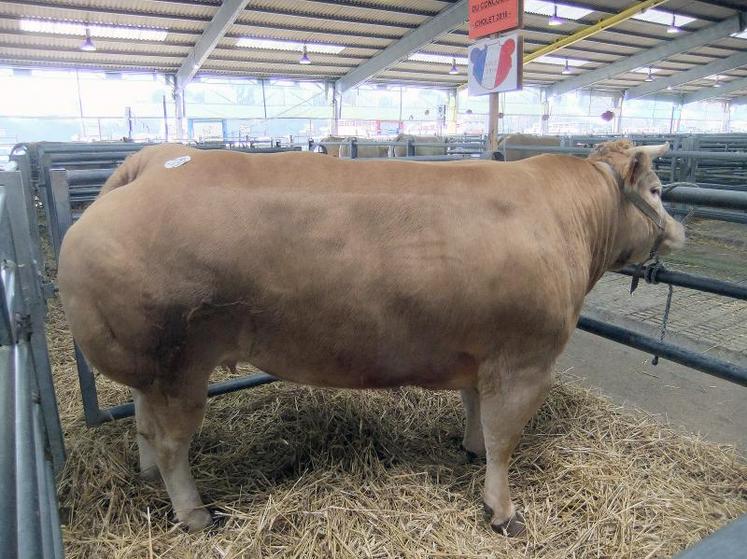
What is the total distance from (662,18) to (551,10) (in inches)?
217

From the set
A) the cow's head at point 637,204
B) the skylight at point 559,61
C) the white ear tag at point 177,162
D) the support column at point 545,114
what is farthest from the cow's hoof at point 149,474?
the support column at point 545,114

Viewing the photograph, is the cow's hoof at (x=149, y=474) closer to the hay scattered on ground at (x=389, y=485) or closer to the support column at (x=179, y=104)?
the hay scattered on ground at (x=389, y=485)

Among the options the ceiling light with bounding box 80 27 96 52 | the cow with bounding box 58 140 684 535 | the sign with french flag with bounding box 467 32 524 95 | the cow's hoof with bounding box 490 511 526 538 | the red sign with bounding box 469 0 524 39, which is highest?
the ceiling light with bounding box 80 27 96 52

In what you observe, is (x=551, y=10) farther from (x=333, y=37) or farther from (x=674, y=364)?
(x=674, y=364)

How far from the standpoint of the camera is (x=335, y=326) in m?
1.96

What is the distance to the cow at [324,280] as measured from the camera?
1812mm

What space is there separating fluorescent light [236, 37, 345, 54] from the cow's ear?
62.0 feet

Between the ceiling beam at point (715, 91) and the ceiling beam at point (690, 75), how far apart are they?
4.85 metres

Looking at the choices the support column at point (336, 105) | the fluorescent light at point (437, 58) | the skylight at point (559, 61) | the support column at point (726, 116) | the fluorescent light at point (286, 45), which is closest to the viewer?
the fluorescent light at point (286, 45)


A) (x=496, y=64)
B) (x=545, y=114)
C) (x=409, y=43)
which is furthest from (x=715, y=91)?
(x=496, y=64)

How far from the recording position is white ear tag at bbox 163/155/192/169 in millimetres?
1979

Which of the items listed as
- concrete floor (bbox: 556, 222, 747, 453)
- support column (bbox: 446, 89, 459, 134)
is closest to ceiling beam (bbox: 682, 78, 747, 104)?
support column (bbox: 446, 89, 459, 134)

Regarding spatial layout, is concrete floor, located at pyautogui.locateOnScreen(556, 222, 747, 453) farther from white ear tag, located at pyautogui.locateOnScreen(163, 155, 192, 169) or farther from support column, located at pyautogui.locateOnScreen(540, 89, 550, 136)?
support column, located at pyautogui.locateOnScreen(540, 89, 550, 136)

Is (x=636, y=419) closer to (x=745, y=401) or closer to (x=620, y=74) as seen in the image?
(x=745, y=401)
